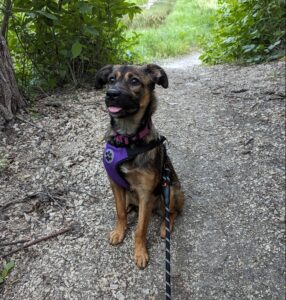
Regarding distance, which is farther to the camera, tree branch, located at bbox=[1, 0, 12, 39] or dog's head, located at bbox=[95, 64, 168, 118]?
tree branch, located at bbox=[1, 0, 12, 39]

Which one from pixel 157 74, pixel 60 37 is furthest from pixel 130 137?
pixel 60 37

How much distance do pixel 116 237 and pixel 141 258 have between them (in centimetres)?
32

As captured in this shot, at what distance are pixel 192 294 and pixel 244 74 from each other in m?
4.44

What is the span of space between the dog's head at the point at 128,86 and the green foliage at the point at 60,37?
6.15 ft

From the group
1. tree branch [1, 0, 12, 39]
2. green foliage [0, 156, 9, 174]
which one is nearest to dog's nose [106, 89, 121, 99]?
green foliage [0, 156, 9, 174]

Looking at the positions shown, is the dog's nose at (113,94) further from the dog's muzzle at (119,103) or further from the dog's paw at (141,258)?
the dog's paw at (141,258)

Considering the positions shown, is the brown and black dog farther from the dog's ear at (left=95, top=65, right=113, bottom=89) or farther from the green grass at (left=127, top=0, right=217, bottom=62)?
the green grass at (left=127, top=0, right=217, bottom=62)

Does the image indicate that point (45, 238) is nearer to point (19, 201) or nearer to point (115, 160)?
point (19, 201)

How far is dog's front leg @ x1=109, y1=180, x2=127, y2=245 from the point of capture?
10.1 ft

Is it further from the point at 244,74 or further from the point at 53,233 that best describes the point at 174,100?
the point at 53,233

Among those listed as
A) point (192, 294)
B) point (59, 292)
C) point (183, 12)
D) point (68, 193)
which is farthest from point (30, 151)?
point (183, 12)

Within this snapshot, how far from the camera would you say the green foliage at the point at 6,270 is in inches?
108

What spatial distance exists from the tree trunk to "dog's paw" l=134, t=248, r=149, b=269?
2.54 meters

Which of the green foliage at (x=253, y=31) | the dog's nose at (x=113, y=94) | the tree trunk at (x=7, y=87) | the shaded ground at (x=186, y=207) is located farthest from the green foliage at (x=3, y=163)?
the green foliage at (x=253, y=31)
